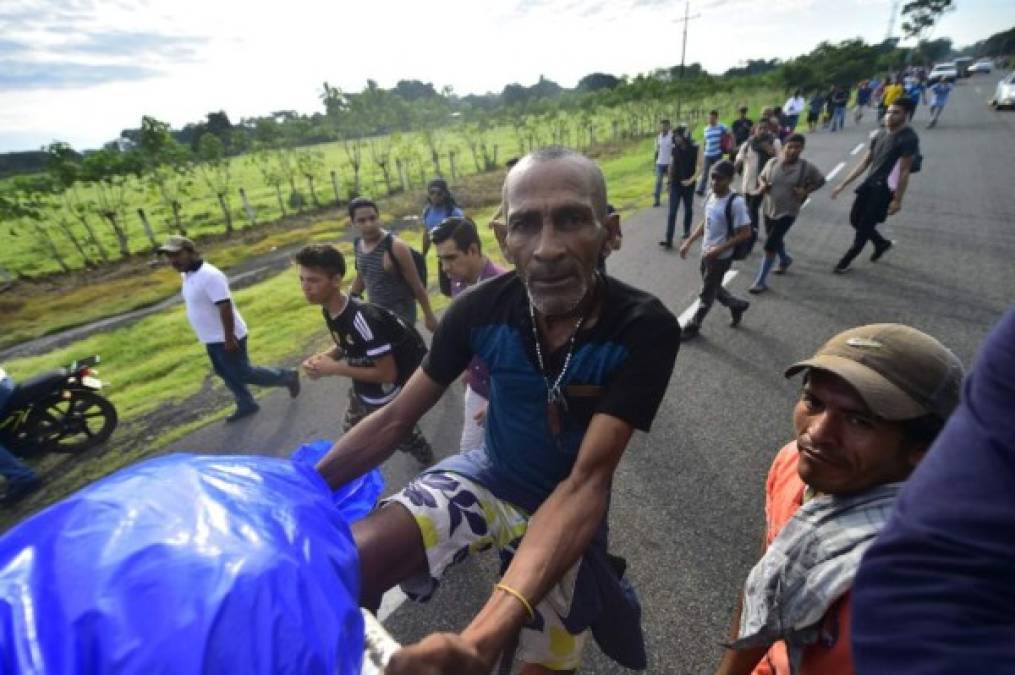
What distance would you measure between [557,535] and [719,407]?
10.7 feet

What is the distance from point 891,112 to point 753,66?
79529 mm

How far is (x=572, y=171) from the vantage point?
149 cm

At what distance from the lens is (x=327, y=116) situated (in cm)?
2370

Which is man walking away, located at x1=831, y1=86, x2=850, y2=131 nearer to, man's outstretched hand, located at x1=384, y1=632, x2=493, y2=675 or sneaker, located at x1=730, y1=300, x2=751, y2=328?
sneaker, located at x1=730, y1=300, x2=751, y2=328

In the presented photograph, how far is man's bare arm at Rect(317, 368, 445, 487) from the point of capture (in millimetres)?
1632

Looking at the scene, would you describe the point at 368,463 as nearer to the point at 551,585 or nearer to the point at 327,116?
the point at 551,585

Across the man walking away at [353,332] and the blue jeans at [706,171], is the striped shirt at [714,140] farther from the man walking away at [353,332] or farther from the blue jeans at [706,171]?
the man walking away at [353,332]

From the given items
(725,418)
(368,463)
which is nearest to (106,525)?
(368,463)

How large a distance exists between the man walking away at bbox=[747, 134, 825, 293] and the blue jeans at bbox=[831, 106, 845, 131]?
20.3 m

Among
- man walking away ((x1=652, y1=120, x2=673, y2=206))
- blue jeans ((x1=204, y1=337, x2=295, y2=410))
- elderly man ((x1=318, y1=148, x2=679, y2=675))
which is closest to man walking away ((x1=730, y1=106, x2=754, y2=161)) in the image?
man walking away ((x1=652, y1=120, x2=673, y2=206))

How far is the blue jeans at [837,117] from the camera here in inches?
845

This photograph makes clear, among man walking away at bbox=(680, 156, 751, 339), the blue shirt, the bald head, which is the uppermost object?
the bald head

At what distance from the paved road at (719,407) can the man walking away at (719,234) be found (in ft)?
1.21

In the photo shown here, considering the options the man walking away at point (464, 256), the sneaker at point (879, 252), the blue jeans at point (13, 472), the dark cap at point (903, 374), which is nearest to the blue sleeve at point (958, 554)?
the dark cap at point (903, 374)
